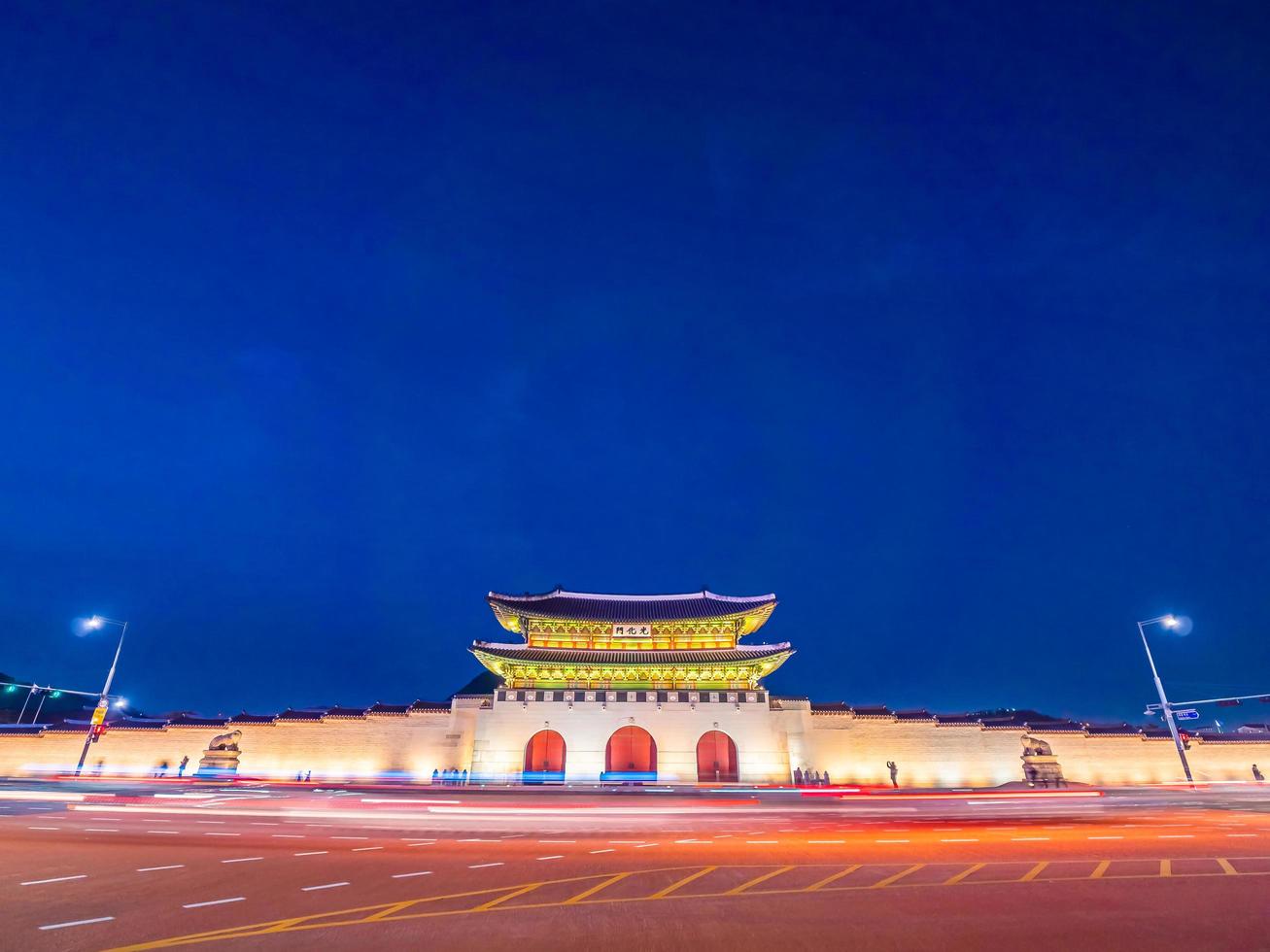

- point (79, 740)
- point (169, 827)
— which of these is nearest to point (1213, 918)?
point (169, 827)

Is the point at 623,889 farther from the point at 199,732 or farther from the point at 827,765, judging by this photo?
the point at 199,732

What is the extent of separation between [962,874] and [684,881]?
4.34 meters

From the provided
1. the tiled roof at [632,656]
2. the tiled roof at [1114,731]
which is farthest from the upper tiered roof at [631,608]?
the tiled roof at [1114,731]

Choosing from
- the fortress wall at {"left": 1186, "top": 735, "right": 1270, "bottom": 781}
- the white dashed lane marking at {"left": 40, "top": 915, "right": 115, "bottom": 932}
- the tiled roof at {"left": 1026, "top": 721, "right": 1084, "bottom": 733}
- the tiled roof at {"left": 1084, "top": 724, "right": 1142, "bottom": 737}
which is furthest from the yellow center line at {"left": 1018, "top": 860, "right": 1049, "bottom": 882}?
the fortress wall at {"left": 1186, "top": 735, "right": 1270, "bottom": 781}

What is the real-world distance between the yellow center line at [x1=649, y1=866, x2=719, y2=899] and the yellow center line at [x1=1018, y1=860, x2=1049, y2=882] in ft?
15.2

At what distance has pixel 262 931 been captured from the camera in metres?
6.20

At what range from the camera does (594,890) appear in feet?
26.3

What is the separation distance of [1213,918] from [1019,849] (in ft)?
17.3

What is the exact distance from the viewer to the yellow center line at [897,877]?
8.24 m

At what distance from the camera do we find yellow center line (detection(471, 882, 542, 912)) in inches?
280

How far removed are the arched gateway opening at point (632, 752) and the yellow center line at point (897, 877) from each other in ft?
87.4

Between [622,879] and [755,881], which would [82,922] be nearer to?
[622,879]

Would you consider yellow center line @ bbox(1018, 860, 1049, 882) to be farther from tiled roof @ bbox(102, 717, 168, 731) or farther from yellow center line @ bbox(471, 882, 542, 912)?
tiled roof @ bbox(102, 717, 168, 731)

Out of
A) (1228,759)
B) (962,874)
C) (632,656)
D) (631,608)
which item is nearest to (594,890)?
(962,874)
